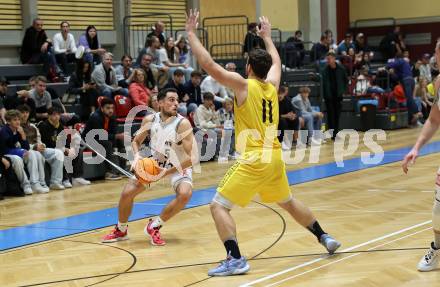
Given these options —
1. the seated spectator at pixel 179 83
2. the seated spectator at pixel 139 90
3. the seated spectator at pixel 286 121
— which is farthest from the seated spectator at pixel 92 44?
the seated spectator at pixel 286 121

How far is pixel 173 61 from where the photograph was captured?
18.2 m

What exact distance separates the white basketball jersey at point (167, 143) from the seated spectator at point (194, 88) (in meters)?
8.11

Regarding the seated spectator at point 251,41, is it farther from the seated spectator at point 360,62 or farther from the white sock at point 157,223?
the white sock at point 157,223

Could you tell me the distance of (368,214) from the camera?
8.80 m

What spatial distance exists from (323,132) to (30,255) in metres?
11.8

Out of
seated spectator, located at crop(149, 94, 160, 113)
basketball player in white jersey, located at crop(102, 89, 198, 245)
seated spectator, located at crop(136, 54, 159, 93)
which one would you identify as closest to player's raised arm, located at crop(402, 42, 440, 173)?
basketball player in white jersey, located at crop(102, 89, 198, 245)

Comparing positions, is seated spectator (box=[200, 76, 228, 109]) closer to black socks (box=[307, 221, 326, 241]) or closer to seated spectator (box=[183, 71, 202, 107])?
seated spectator (box=[183, 71, 202, 107])

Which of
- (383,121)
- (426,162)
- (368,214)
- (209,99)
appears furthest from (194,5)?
(368,214)

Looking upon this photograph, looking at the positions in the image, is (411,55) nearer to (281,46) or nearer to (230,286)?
(281,46)

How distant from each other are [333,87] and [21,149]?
917 cm

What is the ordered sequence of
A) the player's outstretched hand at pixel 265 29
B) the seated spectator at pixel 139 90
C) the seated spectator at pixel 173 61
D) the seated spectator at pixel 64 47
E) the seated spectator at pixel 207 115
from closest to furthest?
the player's outstretched hand at pixel 265 29 < the seated spectator at pixel 139 90 < the seated spectator at pixel 207 115 < the seated spectator at pixel 64 47 < the seated spectator at pixel 173 61

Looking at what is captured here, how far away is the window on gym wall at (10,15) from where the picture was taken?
17.6m

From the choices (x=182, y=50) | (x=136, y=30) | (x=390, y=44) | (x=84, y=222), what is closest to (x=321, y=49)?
(x=390, y=44)

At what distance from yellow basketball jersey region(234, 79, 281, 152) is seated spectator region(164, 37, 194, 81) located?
10.9 m
